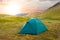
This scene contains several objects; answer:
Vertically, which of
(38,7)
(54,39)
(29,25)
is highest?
(38,7)

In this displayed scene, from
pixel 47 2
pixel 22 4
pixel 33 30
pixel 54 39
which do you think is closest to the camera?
pixel 54 39

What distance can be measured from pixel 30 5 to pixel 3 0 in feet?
44.7

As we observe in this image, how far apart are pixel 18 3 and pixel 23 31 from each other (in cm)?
6257

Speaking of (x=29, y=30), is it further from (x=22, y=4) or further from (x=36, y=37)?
(x=22, y=4)

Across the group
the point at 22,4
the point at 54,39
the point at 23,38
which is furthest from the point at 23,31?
the point at 22,4

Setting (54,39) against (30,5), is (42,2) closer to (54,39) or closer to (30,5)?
(30,5)

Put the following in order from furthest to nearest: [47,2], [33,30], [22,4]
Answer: [22,4] → [47,2] → [33,30]

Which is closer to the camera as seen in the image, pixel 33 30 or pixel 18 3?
pixel 33 30

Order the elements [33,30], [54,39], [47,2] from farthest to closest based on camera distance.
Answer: [47,2]
[33,30]
[54,39]

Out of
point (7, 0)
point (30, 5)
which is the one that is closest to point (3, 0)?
point (7, 0)

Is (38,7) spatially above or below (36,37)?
above

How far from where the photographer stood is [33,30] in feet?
62.7

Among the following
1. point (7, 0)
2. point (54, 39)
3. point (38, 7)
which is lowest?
point (54, 39)

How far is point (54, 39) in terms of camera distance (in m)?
16.8
